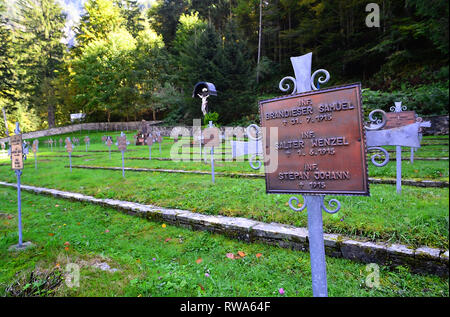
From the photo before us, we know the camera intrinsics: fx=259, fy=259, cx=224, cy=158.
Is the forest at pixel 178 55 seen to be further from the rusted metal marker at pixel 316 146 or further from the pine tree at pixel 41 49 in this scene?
the rusted metal marker at pixel 316 146

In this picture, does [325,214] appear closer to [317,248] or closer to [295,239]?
[295,239]

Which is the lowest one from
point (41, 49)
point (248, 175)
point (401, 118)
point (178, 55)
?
point (248, 175)

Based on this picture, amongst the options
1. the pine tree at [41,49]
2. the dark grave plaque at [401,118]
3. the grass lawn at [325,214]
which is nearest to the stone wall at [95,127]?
the pine tree at [41,49]

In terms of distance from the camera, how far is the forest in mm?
21188

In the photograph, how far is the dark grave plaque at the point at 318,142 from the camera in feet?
6.63

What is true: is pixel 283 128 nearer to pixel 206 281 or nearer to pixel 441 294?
pixel 206 281

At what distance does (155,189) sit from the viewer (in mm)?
6262

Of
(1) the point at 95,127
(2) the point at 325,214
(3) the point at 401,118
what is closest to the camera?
(2) the point at 325,214

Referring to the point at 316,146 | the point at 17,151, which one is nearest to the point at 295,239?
the point at 316,146

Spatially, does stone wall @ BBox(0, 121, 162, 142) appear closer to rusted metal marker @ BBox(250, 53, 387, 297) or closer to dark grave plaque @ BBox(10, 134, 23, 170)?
dark grave plaque @ BBox(10, 134, 23, 170)

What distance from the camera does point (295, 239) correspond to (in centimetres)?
325

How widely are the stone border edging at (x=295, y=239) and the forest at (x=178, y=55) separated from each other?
1219cm

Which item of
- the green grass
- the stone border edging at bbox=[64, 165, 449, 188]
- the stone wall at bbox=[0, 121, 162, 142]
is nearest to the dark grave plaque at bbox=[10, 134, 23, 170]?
the green grass

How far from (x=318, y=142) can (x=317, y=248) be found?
91cm
